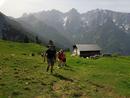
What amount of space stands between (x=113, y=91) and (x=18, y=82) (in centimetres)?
884

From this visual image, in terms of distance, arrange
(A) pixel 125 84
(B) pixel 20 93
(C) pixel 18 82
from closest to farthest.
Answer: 1. (B) pixel 20 93
2. (C) pixel 18 82
3. (A) pixel 125 84

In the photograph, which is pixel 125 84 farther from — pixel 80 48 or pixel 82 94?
pixel 80 48

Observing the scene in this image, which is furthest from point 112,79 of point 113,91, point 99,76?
point 113,91

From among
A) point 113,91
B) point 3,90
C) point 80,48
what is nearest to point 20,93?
point 3,90

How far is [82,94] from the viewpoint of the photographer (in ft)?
90.9

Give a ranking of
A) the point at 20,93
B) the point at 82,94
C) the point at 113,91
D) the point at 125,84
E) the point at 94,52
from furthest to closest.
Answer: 1. the point at 94,52
2. the point at 125,84
3. the point at 113,91
4. the point at 82,94
5. the point at 20,93

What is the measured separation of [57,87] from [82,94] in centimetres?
261

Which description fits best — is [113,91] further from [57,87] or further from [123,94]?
[57,87]

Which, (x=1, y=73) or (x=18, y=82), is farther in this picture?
(x=1, y=73)

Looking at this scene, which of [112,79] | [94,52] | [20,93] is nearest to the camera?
[20,93]

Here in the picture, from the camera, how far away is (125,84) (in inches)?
1449

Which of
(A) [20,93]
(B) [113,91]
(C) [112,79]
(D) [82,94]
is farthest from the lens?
(C) [112,79]

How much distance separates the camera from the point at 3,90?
26.0 metres

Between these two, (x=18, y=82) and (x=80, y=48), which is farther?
(x=80, y=48)
